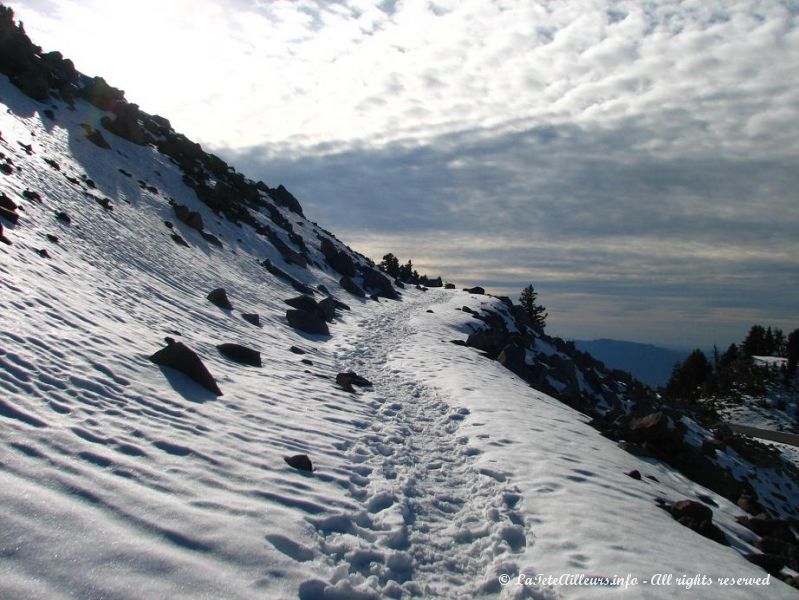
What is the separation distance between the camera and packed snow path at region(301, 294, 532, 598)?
6.20 meters

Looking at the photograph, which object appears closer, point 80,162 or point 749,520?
point 749,520

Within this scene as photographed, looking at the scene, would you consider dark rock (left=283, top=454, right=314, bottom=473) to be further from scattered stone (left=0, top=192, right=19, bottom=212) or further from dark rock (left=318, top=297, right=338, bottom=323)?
dark rock (left=318, top=297, right=338, bottom=323)

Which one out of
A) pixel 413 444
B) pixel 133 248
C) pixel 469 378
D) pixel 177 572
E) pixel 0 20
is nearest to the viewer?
pixel 177 572

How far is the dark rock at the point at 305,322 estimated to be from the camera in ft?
79.1

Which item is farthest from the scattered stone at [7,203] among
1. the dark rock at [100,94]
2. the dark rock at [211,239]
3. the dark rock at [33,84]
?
the dark rock at [100,94]

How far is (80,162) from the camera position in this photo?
27.7 meters

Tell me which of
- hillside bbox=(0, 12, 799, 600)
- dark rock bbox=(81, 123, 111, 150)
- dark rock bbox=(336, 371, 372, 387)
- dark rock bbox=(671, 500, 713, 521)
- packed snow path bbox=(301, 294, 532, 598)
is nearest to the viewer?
hillside bbox=(0, 12, 799, 600)

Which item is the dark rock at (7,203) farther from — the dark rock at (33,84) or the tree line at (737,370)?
the tree line at (737,370)

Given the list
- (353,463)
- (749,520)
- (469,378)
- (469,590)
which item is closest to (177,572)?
(469,590)

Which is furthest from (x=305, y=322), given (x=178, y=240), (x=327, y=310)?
(x=178, y=240)

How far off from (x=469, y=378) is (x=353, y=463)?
9912mm

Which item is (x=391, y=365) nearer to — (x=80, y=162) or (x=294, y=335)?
(x=294, y=335)

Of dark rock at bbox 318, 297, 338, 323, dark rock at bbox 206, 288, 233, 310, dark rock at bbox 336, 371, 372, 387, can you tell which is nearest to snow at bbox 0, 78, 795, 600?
dark rock at bbox 336, 371, 372, 387

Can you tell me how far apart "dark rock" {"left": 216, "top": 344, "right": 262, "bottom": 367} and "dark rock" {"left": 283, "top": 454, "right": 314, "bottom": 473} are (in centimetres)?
711
